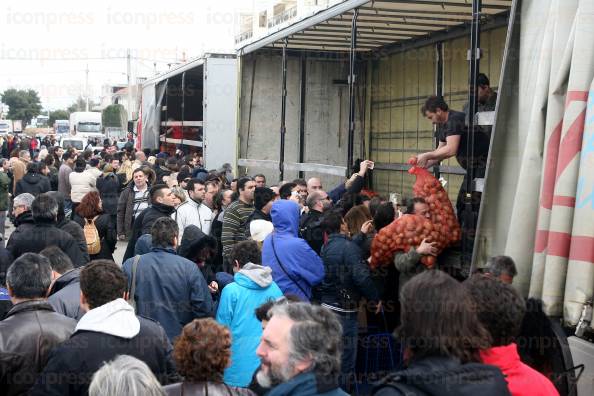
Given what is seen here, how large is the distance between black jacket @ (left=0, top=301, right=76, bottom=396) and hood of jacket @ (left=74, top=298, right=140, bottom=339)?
0.34m

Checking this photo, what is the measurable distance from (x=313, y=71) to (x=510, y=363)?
31.7 ft

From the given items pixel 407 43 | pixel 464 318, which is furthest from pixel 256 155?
pixel 464 318

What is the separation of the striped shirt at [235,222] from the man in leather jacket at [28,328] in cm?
363

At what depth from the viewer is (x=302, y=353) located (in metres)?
3.21

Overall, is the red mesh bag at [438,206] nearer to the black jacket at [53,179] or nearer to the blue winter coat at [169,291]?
the blue winter coat at [169,291]

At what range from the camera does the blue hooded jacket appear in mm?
6629

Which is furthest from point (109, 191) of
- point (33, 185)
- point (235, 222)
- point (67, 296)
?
point (67, 296)

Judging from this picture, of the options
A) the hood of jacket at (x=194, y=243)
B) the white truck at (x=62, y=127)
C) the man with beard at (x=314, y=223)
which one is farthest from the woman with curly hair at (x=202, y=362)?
the white truck at (x=62, y=127)

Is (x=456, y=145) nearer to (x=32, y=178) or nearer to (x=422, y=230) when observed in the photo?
(x=422, y=230)

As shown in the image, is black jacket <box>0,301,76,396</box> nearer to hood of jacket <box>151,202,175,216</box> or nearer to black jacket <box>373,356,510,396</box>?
black jacket <box>373,356,510,396</box>

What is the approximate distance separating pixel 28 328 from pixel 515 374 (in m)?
2.55

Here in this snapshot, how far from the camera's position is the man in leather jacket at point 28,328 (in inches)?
165

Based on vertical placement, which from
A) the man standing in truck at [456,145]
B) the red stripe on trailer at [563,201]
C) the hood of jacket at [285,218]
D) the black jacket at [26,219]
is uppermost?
the man standing in truck at [456,145]

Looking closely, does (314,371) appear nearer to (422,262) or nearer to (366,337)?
(422,262)
